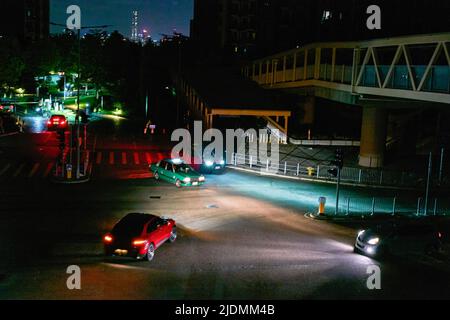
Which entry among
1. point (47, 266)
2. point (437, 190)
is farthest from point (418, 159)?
point (47, 266)

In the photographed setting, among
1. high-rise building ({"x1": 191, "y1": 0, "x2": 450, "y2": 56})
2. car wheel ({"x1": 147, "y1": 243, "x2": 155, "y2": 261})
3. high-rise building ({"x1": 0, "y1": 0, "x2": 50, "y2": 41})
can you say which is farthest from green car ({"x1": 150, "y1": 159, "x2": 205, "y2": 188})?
high-rise building ({"x1": 0, "y1": 0, "x2": 50, "y2": 41})

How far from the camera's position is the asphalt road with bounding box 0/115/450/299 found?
16.2 m

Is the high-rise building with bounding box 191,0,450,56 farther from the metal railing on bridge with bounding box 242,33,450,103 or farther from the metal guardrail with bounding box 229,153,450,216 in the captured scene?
the metal guardrail with bounding box 229,153,450,216

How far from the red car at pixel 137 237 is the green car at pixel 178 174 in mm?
12755

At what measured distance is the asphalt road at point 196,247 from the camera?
16234 millimetres

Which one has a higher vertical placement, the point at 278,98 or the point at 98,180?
the point at 278,98

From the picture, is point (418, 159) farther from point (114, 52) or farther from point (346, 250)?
point (114, 52)

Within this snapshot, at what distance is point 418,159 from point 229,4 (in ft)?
199

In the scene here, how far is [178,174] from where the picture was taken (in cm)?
3388

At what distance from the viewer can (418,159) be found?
45.6 m

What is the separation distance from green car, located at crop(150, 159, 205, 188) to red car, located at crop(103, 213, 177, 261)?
12755 millimetres

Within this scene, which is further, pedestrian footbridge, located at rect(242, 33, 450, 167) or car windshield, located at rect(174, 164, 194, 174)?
car windshield, located at rect(174, 164, 194, 174)
